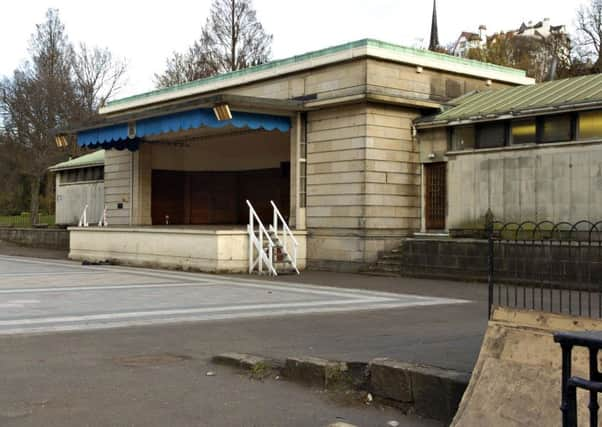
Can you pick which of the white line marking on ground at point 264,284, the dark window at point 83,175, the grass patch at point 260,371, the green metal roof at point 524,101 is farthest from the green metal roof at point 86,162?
the grass patch at point 260,371

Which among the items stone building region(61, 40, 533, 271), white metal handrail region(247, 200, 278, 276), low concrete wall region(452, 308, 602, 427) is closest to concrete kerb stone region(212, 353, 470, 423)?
low concrete wall region(452, 308, 602, 427)

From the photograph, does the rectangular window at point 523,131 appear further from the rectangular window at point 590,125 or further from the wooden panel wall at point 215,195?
the wooden panel wall at point 215,195

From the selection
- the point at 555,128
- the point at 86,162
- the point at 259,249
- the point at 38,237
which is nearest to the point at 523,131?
the point at 555,128

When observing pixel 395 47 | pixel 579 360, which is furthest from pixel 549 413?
pixel 395 47

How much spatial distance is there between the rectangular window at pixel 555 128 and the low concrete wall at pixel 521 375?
13414 mm

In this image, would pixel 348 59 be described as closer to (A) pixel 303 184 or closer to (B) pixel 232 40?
(A) pixel 303 184

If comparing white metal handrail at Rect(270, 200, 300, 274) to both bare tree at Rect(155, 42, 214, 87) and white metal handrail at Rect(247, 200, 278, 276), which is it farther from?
bare tree at Rect(155, 42, 214, 87)

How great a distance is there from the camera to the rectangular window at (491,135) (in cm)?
1966

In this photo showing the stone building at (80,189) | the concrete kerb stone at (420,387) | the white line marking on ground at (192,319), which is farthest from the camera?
the stone building at (80,189)

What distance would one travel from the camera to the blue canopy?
21203mm

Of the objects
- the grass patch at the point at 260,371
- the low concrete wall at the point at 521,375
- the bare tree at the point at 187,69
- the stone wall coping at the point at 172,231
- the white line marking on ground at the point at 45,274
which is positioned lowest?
the grass patch at the point at 260,371

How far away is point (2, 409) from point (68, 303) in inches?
300

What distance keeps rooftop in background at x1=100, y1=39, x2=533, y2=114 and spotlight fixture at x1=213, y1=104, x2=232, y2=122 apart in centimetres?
362

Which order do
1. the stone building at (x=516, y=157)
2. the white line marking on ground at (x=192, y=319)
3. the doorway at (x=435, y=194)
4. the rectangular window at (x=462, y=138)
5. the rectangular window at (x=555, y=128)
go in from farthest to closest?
the doorway at (x=435, y=194) → the rectangular window at (x=462, y=138) → the rectangular window at (x=555, y=128) → the stone building at (x=516, y=157) → the white line marking on ground at (x=192, y=319)
